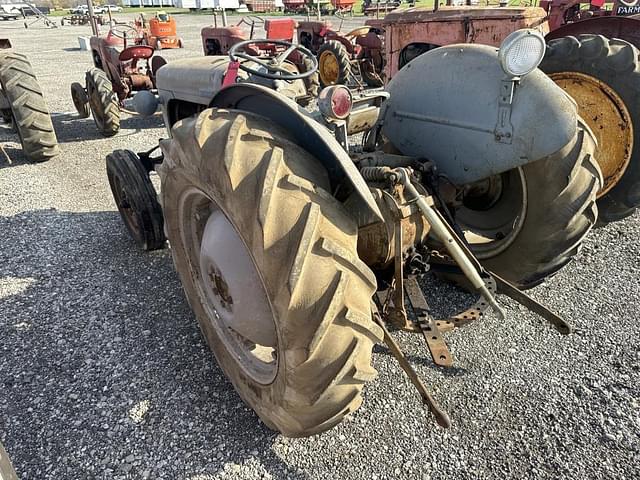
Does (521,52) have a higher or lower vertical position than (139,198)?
higher

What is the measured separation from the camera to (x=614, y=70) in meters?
3.14

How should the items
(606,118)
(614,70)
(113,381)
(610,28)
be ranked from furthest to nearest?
(610,28), (606,118), (614,70), (113,381)

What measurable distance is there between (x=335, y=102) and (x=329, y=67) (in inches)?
313

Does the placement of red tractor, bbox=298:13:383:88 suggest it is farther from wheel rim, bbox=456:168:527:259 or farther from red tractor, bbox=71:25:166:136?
wheel rim, bbox=456:168:527:259

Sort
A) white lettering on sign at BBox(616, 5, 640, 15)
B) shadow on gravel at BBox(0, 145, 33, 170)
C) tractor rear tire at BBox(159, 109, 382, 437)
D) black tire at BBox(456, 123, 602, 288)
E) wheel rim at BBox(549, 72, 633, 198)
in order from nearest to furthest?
tractor rear tire at BBox(159, 109, 382, 437) → black tire at BBox(456, 123, 602, 288) → wheel rim at BBox(549, 72, 633, 198) → shadow on gravel at BBox(0, 145, 33, 170) → white lettering on sign at BBox(616, 5, 640, 15)

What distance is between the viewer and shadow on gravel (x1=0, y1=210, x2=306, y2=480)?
6.69 ft

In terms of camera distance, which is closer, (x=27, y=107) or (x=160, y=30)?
(x=27, y=107)

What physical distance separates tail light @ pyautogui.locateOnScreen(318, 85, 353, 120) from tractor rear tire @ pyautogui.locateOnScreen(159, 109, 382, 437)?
26cm

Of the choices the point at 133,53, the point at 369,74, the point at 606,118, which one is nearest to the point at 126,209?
the point at 606,118

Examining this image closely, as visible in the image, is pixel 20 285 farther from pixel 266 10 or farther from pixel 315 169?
pixel 266 10

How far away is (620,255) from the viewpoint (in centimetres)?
347

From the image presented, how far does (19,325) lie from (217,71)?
81.3 inches

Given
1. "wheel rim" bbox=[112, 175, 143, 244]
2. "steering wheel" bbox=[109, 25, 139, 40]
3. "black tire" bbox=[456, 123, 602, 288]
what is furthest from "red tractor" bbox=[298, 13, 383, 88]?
"black tire" bbox=[456, 123, 602, 288]

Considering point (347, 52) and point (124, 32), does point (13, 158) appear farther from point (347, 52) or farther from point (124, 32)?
point (347, 52)
